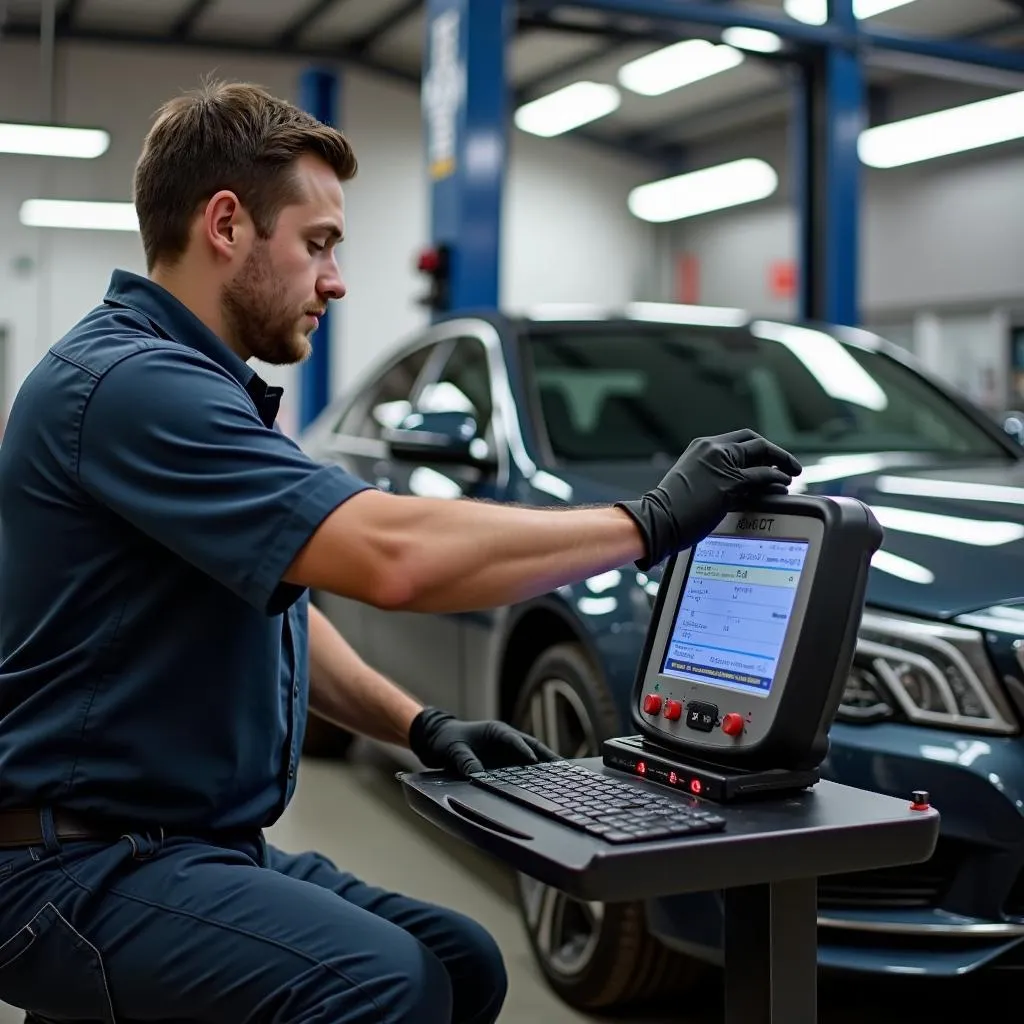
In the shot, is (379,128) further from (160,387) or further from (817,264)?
(160,387)

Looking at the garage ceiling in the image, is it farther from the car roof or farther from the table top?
the table top

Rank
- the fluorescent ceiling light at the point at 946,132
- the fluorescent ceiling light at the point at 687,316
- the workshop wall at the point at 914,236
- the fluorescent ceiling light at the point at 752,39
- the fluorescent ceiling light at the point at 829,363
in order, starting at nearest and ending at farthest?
the fluorescent ceiling light at the point at 829,363, the fluorescent ceiling light at the point at 687,316, the fluorescent ceiling light at the point at 752,39, the fluorescent ceiling light at the point at 946,132, the workshop wall at the point at 914,236

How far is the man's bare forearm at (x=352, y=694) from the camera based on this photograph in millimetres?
1880

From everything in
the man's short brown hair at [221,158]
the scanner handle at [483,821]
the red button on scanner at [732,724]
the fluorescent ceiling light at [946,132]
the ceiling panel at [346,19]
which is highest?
the ceiling panel at [346,19]

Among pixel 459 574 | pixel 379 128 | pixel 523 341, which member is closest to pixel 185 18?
pixel 379 128

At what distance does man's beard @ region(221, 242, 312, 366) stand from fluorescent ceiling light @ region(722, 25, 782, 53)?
5.56 meters

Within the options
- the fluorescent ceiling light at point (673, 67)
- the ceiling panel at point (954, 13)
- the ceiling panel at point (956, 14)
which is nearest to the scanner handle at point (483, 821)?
the ceiling panel at point (954, 13)

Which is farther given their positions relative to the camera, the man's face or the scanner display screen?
the man's face

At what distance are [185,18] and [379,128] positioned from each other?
8.73 ft

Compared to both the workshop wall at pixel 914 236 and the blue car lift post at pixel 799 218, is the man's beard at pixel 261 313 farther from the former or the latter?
the workshop wall at pixel 914 236

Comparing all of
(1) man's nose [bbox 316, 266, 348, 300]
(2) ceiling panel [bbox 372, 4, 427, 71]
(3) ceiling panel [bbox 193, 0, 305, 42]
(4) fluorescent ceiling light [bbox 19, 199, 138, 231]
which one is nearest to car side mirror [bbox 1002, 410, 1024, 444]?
(1) man's nose [bbox 316, 266, 348, 300]

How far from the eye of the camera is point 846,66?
22.9ft

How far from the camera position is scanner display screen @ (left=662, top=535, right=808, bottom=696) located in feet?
4.65

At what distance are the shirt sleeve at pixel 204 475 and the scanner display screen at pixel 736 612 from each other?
376 millimetres
